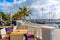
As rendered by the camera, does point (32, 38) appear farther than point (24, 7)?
No

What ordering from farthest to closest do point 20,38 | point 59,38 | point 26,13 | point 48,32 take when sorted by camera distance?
point 26,13, point 20,38, point 59,38, point 48,32

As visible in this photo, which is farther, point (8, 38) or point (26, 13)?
point (26, 13)

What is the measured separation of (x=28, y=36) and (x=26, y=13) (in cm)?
6446

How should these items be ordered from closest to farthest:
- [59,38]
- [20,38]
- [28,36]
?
[59,38], [20,38], [28,36]

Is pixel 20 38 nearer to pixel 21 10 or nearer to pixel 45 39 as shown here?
pixel 45 39

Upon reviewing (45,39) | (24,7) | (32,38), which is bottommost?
(32,38)

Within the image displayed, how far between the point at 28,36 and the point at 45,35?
4.17m

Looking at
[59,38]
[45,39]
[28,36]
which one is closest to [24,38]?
[28,36]

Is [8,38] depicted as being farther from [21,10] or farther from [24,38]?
[21,10]

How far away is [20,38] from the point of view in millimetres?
7438

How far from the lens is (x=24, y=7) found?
7294cm

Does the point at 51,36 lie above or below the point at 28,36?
above

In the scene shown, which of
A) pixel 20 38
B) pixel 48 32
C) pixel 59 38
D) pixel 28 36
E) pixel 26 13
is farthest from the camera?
pixel 26 13

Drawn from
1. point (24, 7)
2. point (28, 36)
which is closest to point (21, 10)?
point (24, 7)
